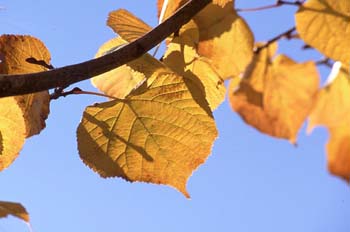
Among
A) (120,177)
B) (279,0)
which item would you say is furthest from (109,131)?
(279,0)

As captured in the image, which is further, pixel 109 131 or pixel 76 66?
pixel 109 131

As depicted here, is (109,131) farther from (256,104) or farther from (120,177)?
(256,104)

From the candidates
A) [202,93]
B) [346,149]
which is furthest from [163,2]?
[346,149]

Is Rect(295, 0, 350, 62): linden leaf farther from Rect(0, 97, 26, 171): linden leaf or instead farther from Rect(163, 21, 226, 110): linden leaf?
Rect(0, 97, 26, 171): linden leaf

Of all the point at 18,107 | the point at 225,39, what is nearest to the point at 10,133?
the point at 18,107

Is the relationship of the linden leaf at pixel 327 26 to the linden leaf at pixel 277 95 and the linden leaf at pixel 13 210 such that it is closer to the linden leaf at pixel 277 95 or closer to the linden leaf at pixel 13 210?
the linden leaf at pixel 277 95

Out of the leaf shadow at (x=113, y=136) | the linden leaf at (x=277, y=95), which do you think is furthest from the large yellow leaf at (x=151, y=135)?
the linden leaf at (x=277, y=95)
